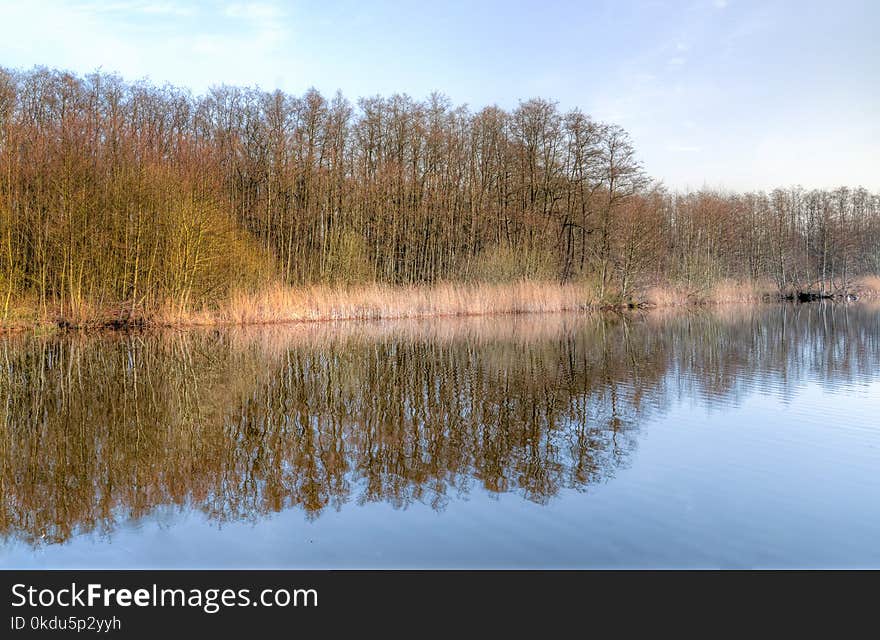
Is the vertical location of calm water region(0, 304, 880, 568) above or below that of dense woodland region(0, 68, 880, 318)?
below

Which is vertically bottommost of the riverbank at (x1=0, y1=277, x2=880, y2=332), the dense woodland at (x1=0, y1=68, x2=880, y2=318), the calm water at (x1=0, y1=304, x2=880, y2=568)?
the calm water at (x1=0, y1=304, x2=880, y2=568)

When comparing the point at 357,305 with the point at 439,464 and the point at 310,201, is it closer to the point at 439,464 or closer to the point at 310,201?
the point at 310,201

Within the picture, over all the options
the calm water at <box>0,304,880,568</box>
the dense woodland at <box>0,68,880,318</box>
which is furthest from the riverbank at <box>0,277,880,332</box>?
the calm water at <box>0,304,880,568</box>

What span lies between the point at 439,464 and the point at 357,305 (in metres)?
19.3

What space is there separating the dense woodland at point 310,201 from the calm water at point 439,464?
26.7 feet

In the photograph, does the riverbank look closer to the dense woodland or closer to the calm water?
the dense woodland

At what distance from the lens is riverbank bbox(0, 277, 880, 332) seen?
19125 mm

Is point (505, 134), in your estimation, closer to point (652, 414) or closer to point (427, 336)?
point (427, 336)

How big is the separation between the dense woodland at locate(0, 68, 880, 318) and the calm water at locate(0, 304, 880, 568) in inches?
320

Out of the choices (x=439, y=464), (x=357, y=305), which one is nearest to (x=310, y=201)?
(x=357, y=305)

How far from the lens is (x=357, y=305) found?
2466cm

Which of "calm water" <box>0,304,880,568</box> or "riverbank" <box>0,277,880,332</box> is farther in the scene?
"riverbank" <box>0,277,880,332</box>

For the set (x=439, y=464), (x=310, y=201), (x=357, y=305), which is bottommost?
(x=439, y=464)

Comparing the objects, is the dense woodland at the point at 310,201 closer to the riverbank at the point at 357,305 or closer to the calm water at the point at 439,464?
the riverbank at the point at 357,305
